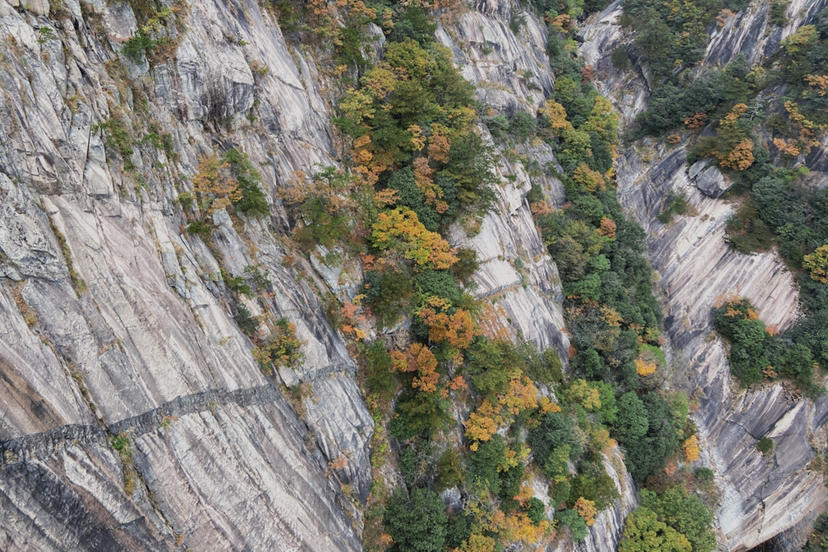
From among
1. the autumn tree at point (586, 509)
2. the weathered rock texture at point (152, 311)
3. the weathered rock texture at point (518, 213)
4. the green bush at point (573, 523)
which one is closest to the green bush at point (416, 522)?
the weathered rock texture at point (152, 311)

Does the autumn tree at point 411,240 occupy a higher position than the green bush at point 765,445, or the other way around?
the autumn tree at point 411,240

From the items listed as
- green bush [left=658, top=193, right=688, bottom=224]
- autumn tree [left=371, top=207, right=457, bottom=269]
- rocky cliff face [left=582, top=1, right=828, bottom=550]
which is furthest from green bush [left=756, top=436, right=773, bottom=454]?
autumn tree [left=371, top=207, right=457, bottom=269]

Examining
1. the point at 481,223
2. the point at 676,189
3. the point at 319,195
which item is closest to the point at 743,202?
the point at 676,189

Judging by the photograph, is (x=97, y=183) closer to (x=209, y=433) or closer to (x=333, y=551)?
(x=209, y=433)

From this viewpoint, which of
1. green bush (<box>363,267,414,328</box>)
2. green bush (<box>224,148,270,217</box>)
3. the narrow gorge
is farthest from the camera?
green bush (<box>363,267,414,328</box>)

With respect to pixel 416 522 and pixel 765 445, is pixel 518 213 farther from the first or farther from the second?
pixel 765 445

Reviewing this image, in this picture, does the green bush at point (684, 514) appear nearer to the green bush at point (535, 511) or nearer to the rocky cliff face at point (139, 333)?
the green bush at point (535, 511)

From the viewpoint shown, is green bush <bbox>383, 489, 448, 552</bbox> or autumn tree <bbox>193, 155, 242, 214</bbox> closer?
autumn tree <bbox>193, 155, 242, 214</bbox>

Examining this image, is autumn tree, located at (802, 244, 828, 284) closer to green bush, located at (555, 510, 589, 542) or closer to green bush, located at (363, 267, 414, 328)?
green bush, located at (555, 510, 589, 542)

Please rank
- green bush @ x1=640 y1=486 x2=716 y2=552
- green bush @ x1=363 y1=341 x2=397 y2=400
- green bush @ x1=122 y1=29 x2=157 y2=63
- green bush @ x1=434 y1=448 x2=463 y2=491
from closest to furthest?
1. green bush @ x1=122 y1=29 x2=157 y2=63
2. green bush @ x1=363 y1=341 x2=397 y2=400
3. green bush @ x1=434 y1=448 x2=463 y2=491
4. green bush @ x1=640 y1=486 x2=716 y2=552

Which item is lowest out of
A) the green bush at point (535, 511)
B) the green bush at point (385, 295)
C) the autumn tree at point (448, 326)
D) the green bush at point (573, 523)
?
the green bush at point (573, 523)
